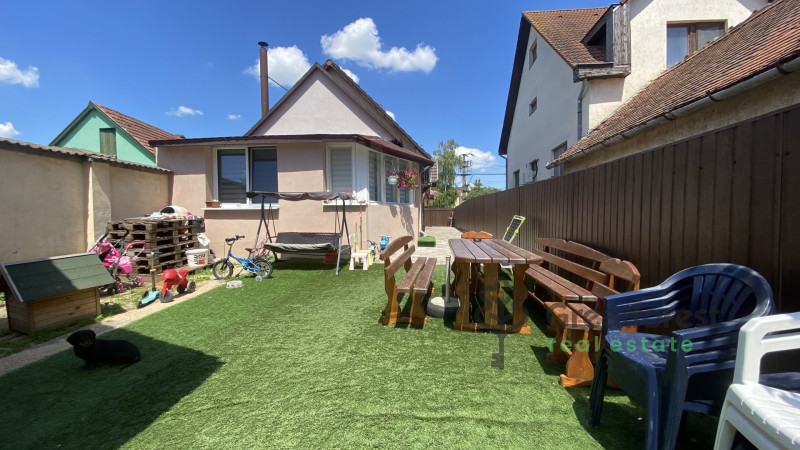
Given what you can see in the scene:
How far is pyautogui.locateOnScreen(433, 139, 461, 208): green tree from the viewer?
139 feet

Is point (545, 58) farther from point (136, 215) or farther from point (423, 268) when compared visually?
point (136, 215)

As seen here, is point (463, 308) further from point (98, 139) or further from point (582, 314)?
point (98, 139)

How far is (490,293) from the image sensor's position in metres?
3.50

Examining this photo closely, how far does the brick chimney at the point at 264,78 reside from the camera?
13.2m

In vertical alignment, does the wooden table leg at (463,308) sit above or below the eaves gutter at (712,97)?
below

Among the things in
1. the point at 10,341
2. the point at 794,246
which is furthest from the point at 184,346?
the point at 794,246

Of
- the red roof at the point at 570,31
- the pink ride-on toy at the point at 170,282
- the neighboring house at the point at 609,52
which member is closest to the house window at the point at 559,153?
the neighboring house at the point at 609,52

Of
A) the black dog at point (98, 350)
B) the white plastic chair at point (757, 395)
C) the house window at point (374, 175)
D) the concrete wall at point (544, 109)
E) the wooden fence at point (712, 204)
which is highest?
the concrete wall at point (544, 109)

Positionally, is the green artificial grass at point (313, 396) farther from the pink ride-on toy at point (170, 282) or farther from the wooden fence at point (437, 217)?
A: the wooden fence at point (437, 217)

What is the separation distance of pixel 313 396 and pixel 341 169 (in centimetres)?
653

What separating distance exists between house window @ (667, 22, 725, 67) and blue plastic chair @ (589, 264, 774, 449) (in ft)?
29.3

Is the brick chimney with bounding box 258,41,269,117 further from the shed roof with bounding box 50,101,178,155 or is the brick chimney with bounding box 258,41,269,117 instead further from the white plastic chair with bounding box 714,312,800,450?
the white plastic chair with bounding box 714,312,800,450

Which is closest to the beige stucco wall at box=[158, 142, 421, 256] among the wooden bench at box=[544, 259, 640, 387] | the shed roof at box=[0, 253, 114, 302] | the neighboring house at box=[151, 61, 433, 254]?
the neighboring house at box=[151, 61, 433, 254]

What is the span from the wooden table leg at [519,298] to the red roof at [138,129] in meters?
15.7
